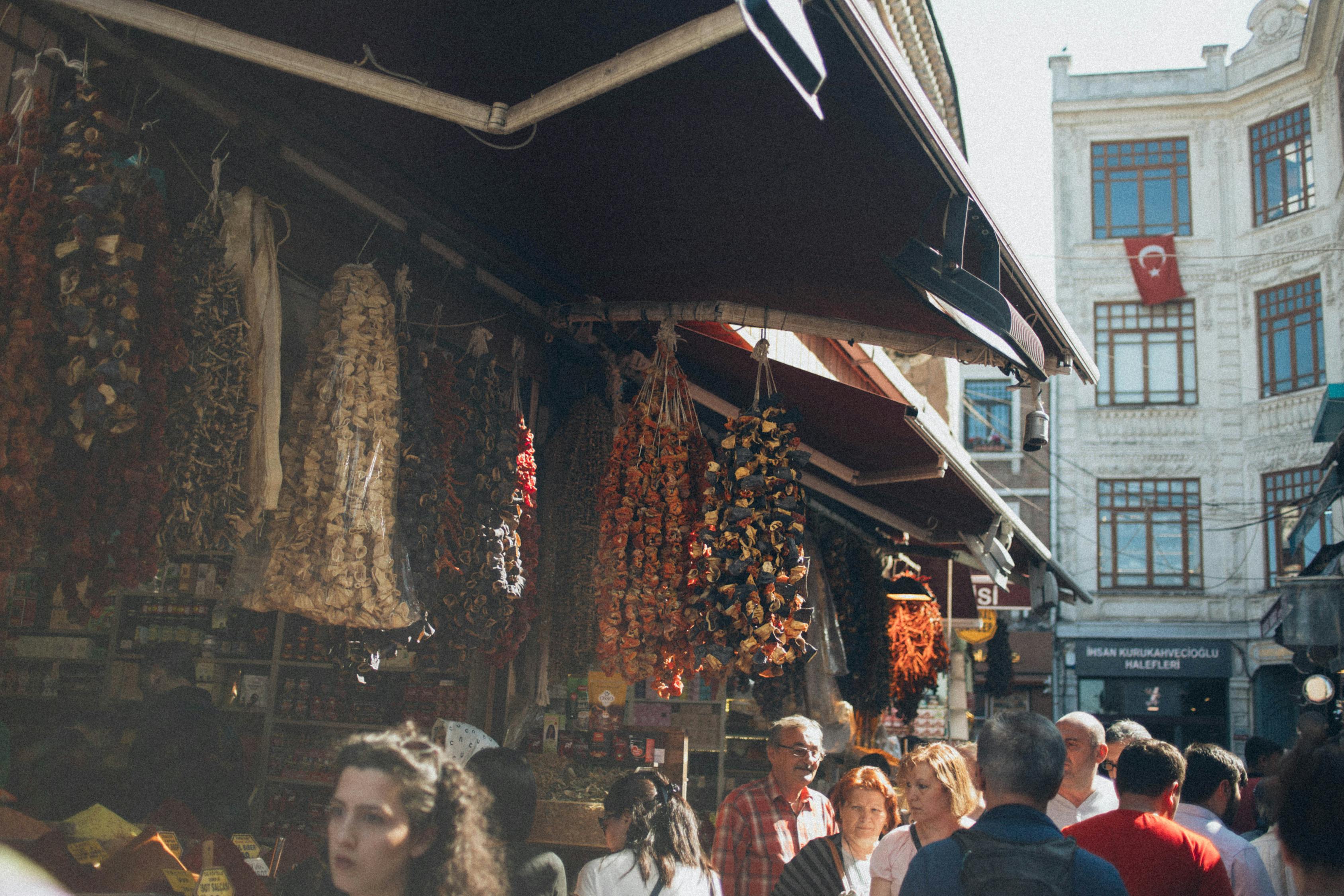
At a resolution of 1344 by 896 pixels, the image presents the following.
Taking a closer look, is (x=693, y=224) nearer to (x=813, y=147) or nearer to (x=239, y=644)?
(x=813, y=147)

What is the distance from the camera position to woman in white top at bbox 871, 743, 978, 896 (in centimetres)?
388

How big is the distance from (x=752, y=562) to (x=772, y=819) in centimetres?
159

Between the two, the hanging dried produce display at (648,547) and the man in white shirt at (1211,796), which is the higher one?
the hanging dried produce display at (648,547)

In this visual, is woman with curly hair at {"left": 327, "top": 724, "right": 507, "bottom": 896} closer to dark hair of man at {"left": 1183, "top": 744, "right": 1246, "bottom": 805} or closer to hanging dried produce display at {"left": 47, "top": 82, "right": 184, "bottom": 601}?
hanging dried produce display at {"left": 47, "top": 82, "right": 184, "bottom": 601}

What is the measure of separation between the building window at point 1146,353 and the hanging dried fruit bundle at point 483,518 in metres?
21.5

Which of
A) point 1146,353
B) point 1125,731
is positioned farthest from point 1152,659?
point 1125,731

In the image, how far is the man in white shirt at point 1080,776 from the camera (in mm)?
4609

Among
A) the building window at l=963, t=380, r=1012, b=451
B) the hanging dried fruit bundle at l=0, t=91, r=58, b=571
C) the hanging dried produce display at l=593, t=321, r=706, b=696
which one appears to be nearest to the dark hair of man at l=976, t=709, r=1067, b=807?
the hanging dried produce display at l=593, t=321, r=706, b=696

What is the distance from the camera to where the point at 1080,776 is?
464cm

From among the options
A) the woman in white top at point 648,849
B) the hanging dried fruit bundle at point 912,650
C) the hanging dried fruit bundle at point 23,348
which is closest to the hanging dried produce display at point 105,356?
the hanging dried fruit bundle at point 23,348

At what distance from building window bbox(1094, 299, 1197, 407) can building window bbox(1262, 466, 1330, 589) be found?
2.57 m

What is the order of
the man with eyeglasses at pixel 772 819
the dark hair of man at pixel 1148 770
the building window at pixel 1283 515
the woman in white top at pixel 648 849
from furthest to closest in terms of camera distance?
the building window at pixel 1283 515, the man with eyeglasses at pixel 772 819, the woman in white top at pixel 648 849, the dark hair of man at pixel 1148 770

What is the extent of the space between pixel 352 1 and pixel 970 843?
263 centimetres

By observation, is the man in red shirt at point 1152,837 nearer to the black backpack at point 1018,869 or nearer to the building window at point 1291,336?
the black backpack at point 1018,869
